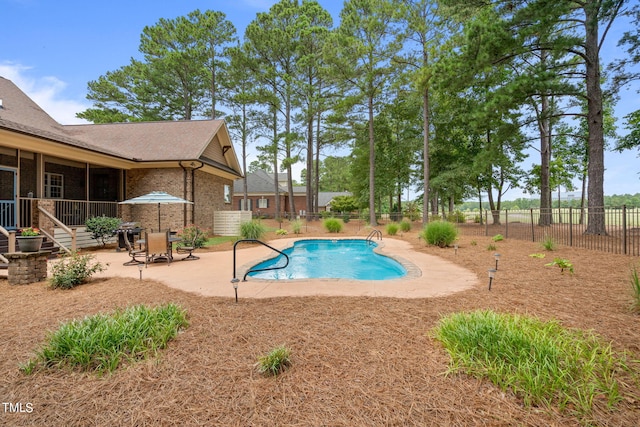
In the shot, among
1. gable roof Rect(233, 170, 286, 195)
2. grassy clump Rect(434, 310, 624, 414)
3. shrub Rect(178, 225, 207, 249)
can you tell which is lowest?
grassy clump Rect(434, 310, 624, 414)

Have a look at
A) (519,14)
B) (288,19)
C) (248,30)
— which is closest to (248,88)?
(248,30)

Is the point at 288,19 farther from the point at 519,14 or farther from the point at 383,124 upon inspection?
the point at 519,14

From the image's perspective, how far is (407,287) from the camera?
16.5ft

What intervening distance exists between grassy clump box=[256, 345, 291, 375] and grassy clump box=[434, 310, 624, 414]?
139 cm

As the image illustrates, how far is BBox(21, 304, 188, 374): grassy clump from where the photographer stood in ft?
8.41

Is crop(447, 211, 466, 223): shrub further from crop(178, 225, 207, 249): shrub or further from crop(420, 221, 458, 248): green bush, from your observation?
crop(178, 225, 207, 249): shrub

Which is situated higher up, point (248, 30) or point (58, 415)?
point (248, 30)

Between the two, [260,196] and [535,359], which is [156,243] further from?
[260,196]

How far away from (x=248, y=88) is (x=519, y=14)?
19254mm

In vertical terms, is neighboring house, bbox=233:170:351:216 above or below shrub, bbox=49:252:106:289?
above

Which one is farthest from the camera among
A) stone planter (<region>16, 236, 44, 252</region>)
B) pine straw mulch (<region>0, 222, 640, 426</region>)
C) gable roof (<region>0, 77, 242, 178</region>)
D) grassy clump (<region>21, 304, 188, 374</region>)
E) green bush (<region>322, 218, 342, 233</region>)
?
green bush (<region>322, 218, 342, 233</region>)

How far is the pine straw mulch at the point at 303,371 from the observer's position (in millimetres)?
1969

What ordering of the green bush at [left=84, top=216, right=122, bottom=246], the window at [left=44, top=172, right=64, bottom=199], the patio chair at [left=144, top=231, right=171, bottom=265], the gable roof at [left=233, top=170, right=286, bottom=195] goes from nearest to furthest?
the patio chair at [left=144, top=231, right=171, bottom=265] < the green bush at [left=84, top=216, right=122, bottom=246] < the window at [left=44, top=172, right=64, bottom=199] < the gable roof at [left=233, top=170, right=286, bottom=195]

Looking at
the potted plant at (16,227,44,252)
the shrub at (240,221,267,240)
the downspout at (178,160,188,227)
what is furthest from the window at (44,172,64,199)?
the shrub at (240,221,267,240)
